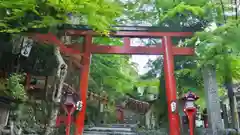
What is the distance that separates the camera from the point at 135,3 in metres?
12.9

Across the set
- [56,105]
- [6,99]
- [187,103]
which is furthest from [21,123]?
[187,103]

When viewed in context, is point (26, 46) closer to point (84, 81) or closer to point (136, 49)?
point (84, 81)

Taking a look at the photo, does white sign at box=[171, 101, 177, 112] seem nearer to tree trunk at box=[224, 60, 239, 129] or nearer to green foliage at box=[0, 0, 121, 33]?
tree trunk at box=[224, 60, 239, 129]

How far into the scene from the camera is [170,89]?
38.1 feet

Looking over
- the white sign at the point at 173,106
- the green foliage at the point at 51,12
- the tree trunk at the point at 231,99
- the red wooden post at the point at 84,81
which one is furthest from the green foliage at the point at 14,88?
the tree trunk at the point at 231,99

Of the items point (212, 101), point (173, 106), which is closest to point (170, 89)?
point (173, 106)

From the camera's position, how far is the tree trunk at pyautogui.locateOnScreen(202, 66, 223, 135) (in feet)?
Result: 30.2

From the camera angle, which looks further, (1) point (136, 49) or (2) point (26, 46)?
(1) point (136, 49)

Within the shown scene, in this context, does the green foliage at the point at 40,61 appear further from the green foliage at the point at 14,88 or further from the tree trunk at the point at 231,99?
the tree trunk at the point at 231,99

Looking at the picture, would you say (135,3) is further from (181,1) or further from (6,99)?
(6,99)

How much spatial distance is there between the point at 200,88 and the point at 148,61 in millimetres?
4449

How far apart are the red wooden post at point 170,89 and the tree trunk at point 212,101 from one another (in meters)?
1.72

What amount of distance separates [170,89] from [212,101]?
2400 mm

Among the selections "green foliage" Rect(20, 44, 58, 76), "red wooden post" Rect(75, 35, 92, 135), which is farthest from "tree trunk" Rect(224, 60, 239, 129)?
"green foliage" Rect(20, 44, 58, 76)
